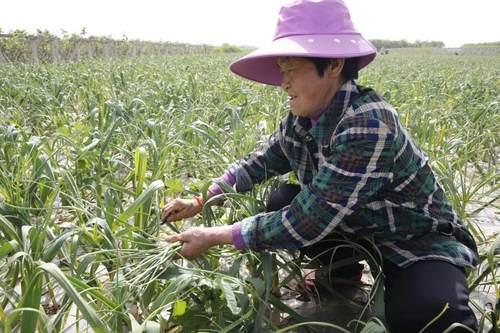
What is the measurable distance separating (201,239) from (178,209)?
1.00ft

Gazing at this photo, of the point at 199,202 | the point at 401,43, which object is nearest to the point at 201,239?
the point at 199,202

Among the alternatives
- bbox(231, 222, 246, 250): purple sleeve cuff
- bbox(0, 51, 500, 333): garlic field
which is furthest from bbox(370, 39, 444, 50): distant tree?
bbox(231, 222, 246, 250): purple sleeve cuff

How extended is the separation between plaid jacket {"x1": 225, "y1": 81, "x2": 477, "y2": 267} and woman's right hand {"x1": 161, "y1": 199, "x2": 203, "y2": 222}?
1.02 ft

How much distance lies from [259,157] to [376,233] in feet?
1.50

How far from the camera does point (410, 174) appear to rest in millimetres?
1078

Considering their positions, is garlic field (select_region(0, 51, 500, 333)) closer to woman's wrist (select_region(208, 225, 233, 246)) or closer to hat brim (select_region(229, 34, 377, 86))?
woman's wrist (select_region(208, 225, 233, 246))

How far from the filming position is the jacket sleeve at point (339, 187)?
97 centimetres

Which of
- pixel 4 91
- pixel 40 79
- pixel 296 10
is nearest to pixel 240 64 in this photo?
pixel 296 10

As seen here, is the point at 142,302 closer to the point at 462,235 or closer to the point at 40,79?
the point at 462,235

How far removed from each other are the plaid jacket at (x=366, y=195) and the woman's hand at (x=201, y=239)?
39mm

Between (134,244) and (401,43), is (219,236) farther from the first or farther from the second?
(401,43)

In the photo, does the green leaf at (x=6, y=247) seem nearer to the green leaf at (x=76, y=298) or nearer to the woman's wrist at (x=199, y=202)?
the green leaf at (x=76, y=298)

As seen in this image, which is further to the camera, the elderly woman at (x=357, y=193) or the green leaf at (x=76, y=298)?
the elderly woman at (x=357, y=193)

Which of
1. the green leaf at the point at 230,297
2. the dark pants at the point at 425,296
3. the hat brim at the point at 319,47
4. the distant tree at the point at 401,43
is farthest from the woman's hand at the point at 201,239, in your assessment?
the distant tree at the point at 401,43
